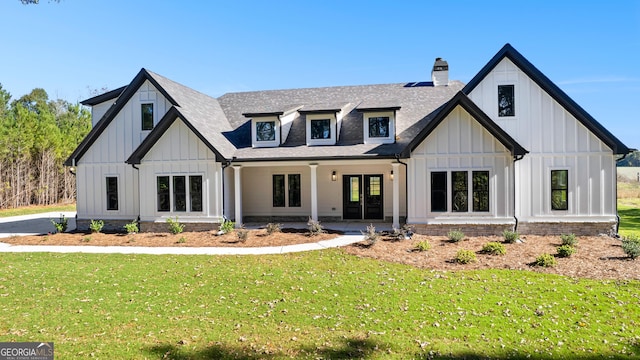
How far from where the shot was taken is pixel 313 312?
6492 mm

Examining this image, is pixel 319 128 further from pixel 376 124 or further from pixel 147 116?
pixel 147 116

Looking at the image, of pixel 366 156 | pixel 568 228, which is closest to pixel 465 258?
pixel 366 156

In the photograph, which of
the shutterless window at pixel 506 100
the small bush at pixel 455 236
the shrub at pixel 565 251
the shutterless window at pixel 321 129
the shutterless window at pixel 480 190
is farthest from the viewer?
the shutterless window at pixel 321 129

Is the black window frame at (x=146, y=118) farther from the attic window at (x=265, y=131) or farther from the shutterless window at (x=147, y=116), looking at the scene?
the attic window at (x=265, y=131)

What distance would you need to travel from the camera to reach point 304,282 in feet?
26.9

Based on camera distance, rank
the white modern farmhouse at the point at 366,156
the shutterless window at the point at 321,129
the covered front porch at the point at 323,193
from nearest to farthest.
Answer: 1. the white modern farmhouse at the point at 366,156
2. the shutterless window at the point at 321,129
3. the covered front porch at the point at 323,193

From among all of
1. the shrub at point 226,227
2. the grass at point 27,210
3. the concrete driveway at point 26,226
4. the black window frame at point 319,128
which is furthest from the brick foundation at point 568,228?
the grass at point 27,210

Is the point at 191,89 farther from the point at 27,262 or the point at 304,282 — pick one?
the point at 304,282

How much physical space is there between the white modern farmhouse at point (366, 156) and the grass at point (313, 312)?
207 inches

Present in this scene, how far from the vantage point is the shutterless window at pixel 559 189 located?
13.4m

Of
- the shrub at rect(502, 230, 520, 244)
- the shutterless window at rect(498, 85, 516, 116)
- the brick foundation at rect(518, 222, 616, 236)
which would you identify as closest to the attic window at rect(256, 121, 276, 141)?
the shutterless window at rect(498, 85, 516, 116)

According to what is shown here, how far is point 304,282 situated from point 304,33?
43.8 ft

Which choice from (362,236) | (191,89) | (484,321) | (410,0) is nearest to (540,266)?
(484,321)

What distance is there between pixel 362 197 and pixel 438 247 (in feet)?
20.1
